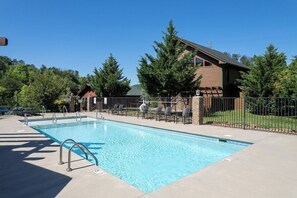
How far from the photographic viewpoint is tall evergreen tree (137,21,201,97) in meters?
17.3

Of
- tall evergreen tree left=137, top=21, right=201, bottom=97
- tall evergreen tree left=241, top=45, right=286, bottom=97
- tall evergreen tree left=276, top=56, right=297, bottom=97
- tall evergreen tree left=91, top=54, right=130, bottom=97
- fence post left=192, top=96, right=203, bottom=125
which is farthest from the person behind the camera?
tall evergreen tree left=91, top=54, right=130, bottom=97

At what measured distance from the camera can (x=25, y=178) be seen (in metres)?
4.66

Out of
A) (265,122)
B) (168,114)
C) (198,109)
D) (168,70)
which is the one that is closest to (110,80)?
(168,70)

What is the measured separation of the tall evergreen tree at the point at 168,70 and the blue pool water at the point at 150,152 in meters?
5.44

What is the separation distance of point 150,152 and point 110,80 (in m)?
17.5

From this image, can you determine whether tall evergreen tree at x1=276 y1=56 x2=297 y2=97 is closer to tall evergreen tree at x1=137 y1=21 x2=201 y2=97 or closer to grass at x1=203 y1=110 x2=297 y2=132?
grass at x1=203 y1=110 x2=297 y2=132

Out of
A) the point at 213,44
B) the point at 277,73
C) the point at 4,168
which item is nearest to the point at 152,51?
the point at 277,73

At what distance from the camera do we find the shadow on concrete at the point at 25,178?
3.99 m

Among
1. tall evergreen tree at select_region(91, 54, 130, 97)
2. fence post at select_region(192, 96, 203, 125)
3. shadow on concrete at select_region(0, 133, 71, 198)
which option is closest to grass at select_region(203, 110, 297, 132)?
fence post at select_region(192, 96, 203, 125)

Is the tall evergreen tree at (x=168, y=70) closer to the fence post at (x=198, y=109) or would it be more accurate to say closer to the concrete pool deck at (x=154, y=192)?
the fence post at (x=198, y=109)

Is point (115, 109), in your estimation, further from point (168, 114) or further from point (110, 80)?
point (168, 114)

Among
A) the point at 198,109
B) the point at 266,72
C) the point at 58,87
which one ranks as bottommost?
the point at 198,109

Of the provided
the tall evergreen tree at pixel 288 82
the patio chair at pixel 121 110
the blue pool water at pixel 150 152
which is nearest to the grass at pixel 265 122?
the tall evergreen tree at pixel 288 82

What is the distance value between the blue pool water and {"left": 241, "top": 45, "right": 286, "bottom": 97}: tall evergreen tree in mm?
10069
